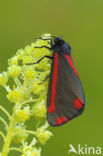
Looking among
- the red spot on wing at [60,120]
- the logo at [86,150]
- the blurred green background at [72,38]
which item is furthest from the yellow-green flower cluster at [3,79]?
the logo at [86,150]

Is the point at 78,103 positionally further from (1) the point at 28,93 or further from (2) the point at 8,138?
(2) the point at 8,138

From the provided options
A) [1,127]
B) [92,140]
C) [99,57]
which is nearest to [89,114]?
[92,140]

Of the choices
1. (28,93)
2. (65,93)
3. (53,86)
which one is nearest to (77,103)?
(65,93)

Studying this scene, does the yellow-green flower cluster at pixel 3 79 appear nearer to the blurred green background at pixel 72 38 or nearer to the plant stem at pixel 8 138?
the plant stem at pixel 8 138

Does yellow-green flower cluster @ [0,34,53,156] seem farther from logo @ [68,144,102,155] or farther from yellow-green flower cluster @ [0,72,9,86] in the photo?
logo @ [68,144,102,155]

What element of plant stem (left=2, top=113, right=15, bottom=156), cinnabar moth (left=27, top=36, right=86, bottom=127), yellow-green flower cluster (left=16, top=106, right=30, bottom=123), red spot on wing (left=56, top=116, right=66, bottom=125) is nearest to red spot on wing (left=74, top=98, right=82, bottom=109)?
cinnabar moth (left=27, top=36, right=86, bottom=127)

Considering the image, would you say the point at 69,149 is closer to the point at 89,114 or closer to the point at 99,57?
the point at 89,114
